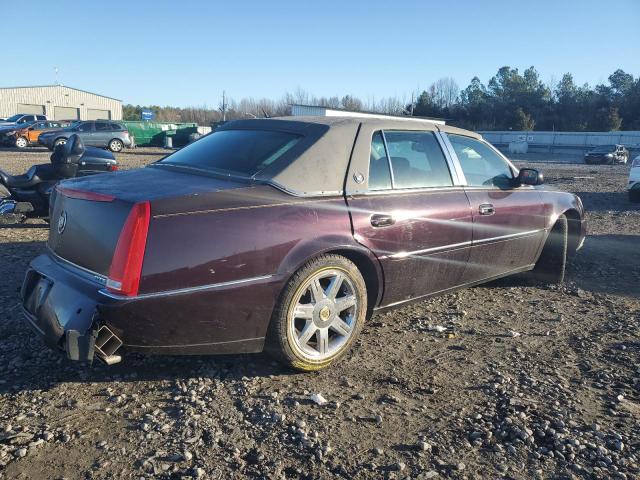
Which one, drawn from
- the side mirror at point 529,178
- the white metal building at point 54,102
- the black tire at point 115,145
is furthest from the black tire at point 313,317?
the white metal building at point 54,102

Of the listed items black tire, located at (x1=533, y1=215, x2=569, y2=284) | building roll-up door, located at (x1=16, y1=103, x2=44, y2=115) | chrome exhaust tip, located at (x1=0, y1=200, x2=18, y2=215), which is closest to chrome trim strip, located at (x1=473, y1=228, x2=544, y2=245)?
black tire, located at (x1=533, y1=215, x2=569, y2=284)

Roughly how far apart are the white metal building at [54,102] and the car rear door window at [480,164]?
58897 millimetres

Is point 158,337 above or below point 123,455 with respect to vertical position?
above

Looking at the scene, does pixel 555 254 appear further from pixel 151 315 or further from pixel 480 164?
pixel 151 315

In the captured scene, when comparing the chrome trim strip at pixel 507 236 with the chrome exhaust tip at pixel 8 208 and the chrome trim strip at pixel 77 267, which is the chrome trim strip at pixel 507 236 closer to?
the chrome trim strip at pixel 77 267

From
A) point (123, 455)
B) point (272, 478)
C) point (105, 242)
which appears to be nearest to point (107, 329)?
point (105, 242)

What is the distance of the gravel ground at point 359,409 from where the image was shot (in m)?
2.25

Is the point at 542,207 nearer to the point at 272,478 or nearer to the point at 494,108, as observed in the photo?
the point at 272,478

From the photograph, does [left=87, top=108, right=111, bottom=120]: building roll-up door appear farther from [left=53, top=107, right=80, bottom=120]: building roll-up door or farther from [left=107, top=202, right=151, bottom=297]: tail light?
[left=107, top=202, right=151, bottom=297]: tail light

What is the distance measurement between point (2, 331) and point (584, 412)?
3.81 meters

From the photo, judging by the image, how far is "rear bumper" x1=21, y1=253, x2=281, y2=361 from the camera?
2496 mm

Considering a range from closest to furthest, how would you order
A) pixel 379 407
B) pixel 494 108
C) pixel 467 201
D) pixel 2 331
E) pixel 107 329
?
pixel 107 329, pixel 379 407, pixel 2 331, pixel 467 201, pixel 494 108

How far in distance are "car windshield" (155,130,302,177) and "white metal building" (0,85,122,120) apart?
2296 inches

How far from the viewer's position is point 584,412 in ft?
9.07
